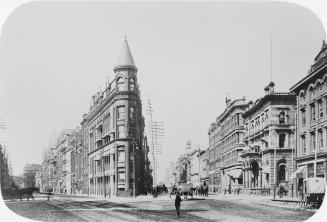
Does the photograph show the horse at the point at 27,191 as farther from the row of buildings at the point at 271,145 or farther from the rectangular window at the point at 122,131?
the row of buildings at the point at 271,145

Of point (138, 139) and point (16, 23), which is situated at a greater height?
point (16, 23)

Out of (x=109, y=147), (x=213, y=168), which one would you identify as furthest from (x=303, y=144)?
(x=109, y=147)

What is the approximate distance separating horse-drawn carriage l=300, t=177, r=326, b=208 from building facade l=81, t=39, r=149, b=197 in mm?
10214

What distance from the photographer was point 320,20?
24.7 meters

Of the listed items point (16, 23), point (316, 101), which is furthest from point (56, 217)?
point (316, 101)

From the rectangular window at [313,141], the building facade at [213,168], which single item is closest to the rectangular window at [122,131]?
the building facade at [213,168]

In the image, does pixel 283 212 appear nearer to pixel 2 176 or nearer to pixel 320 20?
pixel 320 20

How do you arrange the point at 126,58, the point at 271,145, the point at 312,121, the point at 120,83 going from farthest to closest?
the point at 271,145
the point at 312,121
the point at 120,83
the point at 126,58

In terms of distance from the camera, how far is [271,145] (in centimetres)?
5247

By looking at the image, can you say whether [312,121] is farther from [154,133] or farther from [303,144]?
[154,133]

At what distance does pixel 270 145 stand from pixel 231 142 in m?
12.2

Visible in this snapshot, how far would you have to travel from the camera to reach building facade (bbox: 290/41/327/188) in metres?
30.2

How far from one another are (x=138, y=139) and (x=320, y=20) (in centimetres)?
1425

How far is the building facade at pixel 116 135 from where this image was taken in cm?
2908
